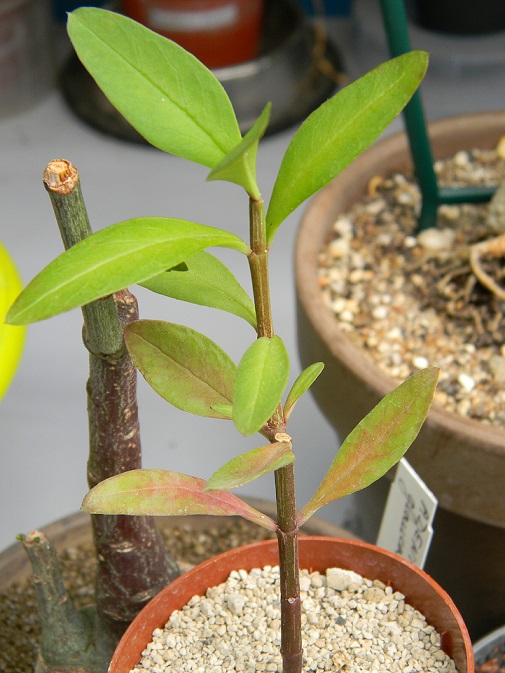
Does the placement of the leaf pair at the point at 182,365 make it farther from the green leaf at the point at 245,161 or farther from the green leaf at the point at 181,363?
the green leaf at the point at 245,161

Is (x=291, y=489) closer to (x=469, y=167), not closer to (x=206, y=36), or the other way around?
(x=469, y=167)

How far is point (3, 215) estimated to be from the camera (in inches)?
55.3

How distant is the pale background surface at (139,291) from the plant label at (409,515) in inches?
8.2

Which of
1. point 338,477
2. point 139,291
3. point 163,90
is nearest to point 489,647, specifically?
point 338,477

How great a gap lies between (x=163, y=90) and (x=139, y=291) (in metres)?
0.89

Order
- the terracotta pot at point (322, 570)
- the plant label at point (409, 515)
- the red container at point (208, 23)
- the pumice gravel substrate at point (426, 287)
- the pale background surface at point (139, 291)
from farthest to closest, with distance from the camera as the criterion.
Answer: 1. the red container at point (208, 23)
2. the pale background surface at point (139, 291)
3. the pumice gravel substrate at point (426, 287)
4. the plant label at point (409, 515)
5. the terracotta pot at point (322, 570)

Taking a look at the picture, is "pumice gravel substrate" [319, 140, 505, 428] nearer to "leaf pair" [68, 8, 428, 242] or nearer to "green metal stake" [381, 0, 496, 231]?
"green metal stake" [381, 0, 496, 231]

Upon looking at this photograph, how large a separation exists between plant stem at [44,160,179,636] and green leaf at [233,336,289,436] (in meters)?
0.12

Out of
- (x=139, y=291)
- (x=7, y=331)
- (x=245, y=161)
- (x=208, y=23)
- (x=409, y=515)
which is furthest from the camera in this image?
(x=208, y=23)

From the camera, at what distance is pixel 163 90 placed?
1.48 ft

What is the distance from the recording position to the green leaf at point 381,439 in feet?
1.68

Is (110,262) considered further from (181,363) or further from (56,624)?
(56,624)

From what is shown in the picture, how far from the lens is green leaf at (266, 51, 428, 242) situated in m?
0.44

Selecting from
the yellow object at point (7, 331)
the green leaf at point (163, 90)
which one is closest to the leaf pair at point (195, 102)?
the green leaf at point (163, 90)
